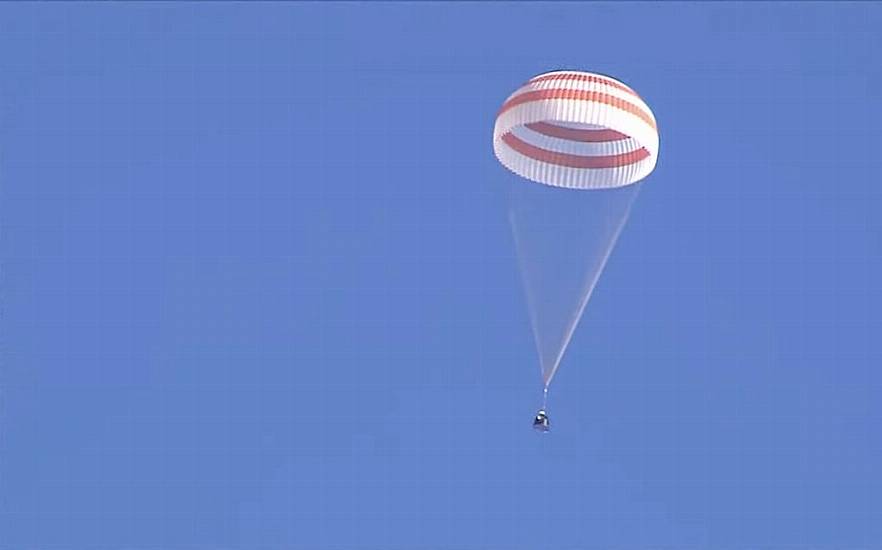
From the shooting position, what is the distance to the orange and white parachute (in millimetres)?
49750

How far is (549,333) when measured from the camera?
5106cm

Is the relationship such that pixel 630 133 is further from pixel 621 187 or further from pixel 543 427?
pixel 543 427

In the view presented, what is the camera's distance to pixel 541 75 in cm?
5084

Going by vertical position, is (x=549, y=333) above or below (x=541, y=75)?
below

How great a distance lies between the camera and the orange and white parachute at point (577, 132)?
163 feet

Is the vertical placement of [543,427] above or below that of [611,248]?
below

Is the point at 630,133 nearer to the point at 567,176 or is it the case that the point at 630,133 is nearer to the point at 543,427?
the point at 567,176

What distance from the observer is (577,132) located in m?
52.0

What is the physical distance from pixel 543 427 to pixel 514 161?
4.50m

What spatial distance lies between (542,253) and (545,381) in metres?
2.14

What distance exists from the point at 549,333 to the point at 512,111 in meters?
3.70

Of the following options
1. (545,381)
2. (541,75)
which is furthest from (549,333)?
(541,75)

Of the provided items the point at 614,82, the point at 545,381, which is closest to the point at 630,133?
the point at 614,82

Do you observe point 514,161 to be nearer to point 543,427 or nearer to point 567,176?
point 567,176
